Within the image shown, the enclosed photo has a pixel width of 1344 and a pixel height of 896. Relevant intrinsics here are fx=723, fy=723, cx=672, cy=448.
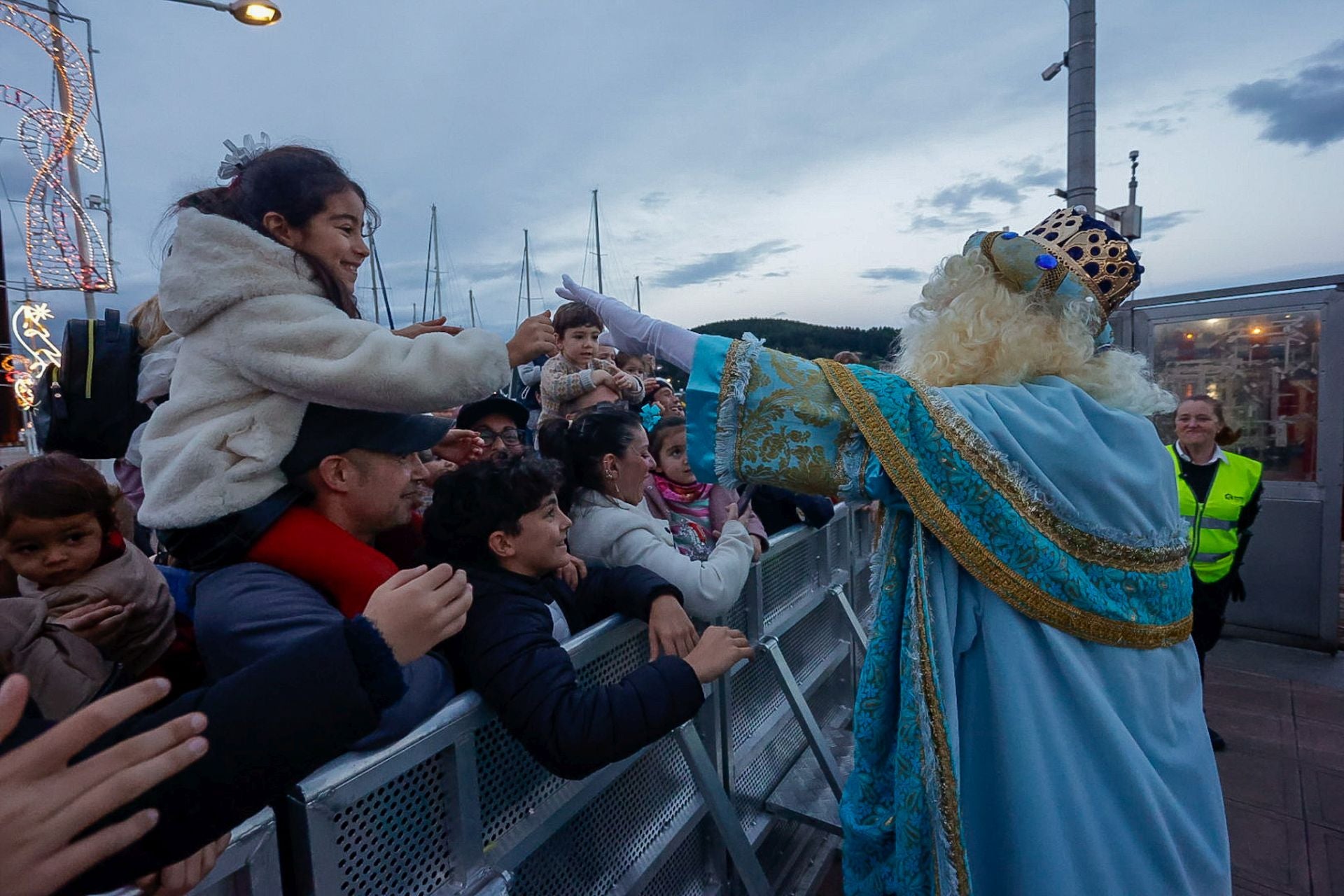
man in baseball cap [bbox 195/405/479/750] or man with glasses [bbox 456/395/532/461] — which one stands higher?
man with glasses [bbox 456/395/532/461]

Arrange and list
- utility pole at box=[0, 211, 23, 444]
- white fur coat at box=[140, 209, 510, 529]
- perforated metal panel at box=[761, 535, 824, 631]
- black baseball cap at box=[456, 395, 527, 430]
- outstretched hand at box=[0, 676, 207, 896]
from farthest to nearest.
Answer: utility pole at box=[0, 211, 23, 444]
black baseball cap at box=[456, 395, 527, 430]
perforated metal panel at box=[761, 535, 824, 631]
white fur coat at box=[140, 209, 510, 529]
outstretched hand at box=[0, 676, 207, 896]

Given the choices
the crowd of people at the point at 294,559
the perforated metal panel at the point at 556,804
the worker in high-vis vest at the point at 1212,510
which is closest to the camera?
the crowd of people at the point at 294,559

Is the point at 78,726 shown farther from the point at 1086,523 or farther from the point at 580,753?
the point at 1086,523

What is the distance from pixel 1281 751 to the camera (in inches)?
145

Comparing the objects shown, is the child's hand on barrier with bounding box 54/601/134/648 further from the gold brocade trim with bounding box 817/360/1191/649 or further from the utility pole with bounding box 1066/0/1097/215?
the utility pole with bounding box 1066/0/1097/215

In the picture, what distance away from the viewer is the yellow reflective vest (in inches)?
152

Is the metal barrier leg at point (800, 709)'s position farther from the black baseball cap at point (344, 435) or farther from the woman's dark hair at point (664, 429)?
the black baseball cap at point (344, 435)

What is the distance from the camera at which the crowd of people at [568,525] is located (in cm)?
133

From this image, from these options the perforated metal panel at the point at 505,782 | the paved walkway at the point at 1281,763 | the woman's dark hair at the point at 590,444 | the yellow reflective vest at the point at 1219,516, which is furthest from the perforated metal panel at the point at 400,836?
the yellow reflective vest at the point at 1219,516

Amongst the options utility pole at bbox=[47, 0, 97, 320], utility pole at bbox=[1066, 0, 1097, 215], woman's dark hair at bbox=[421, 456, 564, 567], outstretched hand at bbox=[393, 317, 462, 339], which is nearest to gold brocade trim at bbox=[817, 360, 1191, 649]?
woman's dark hair at bbox=[421, 456, 564, 567]

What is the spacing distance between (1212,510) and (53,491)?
4.92m

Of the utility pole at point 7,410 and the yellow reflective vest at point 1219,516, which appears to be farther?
the utility pole at point 7,410

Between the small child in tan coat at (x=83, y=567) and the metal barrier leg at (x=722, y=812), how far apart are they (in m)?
1.29

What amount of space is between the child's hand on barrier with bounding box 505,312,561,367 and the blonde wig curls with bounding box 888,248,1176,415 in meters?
0.83
